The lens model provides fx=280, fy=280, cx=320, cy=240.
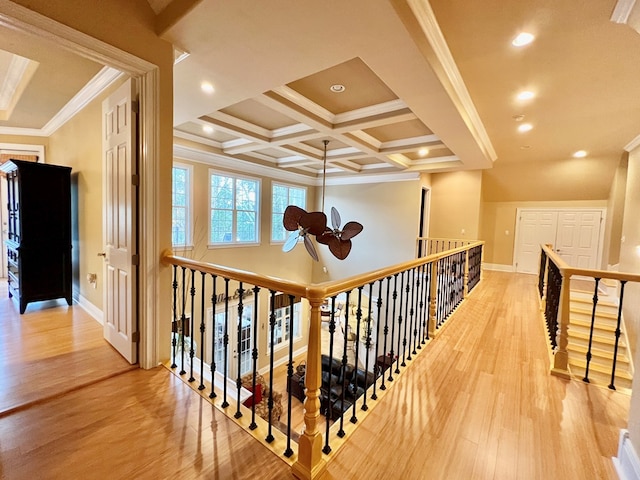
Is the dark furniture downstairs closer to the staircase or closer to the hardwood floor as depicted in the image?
the hardwood floor

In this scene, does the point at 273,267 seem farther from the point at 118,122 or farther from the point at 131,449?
the point at 131,449

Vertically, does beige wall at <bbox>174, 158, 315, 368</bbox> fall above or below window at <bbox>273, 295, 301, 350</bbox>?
above

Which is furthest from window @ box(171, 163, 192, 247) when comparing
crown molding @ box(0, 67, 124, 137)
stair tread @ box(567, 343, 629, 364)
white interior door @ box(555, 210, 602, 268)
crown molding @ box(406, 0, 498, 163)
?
white interior door @ box(555, 210, 602, 268)

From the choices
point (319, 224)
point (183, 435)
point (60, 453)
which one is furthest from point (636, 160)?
point (60, 453)

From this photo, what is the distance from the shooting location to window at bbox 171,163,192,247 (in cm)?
562

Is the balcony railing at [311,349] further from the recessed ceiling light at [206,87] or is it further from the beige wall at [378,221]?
the beige wall at [378,221]

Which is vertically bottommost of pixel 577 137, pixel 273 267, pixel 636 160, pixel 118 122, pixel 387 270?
pixel 273 267

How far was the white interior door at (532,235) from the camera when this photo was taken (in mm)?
7230

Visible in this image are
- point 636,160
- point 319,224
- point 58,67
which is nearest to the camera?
point 58,67

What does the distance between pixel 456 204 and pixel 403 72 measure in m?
5.99

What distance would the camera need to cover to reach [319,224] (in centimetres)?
340

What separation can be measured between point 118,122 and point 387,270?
2.53 metres

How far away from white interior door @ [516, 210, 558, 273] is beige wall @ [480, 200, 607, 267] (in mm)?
164

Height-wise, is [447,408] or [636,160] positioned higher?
[636,160]
